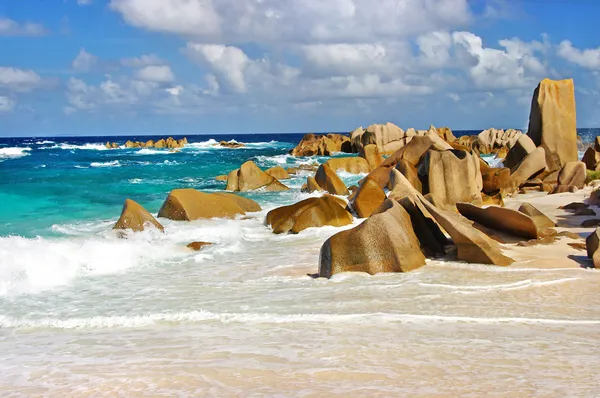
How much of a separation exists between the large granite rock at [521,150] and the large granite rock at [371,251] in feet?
51.3

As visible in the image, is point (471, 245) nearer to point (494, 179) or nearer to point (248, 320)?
point (248, 320)

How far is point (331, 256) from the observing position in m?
8.72

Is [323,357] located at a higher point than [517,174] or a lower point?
lower

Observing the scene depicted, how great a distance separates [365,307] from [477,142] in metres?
52.8

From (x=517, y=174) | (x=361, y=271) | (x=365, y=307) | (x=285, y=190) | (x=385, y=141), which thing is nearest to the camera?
(x=365, y=307)

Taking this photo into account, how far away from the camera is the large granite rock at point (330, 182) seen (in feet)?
69.7

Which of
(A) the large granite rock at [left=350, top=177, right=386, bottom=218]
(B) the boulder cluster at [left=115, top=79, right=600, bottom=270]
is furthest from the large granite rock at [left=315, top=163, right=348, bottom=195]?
(A) the large granite rock at [left=350, top=177, right=386, bottom=218]

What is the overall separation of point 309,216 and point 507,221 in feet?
14.0

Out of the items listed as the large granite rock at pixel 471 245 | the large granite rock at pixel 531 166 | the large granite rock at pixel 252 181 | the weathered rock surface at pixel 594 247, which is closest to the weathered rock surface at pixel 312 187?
the large granite rock at pixel 252 181

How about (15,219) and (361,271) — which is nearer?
(361,271)

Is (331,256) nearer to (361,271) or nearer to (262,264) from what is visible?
(361,271)

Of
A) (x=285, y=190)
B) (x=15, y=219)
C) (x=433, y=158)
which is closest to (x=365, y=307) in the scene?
(x=433, y=158)

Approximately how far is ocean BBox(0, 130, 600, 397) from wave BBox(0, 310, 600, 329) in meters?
0.02

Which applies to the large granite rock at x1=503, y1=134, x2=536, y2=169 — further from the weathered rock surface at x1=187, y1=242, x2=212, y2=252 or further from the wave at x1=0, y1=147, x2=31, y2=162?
Result: the wave at x1=0, y1=147, x2=31, y2=162
